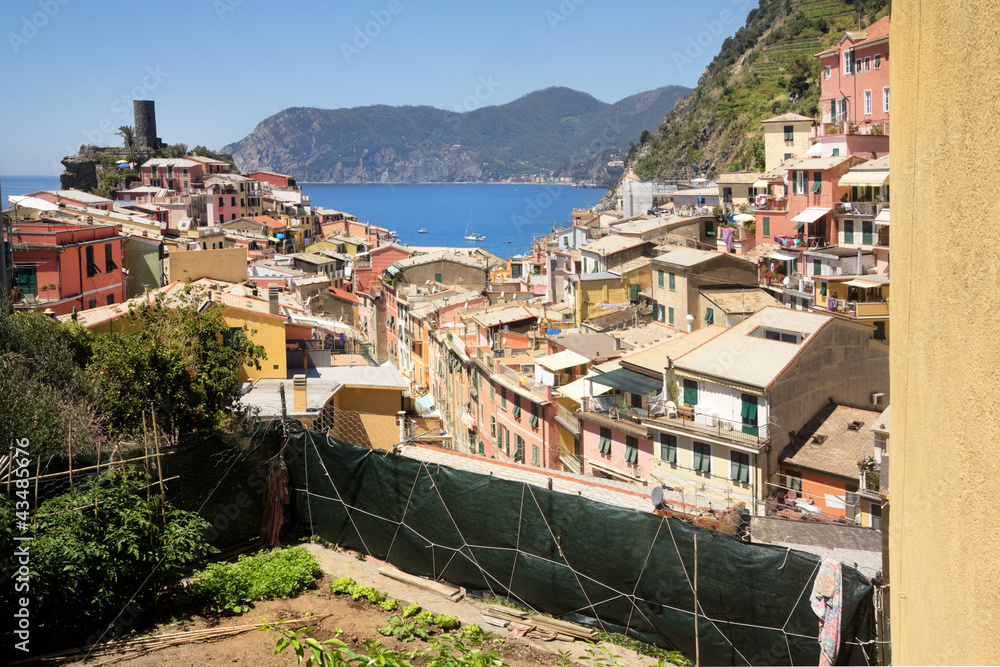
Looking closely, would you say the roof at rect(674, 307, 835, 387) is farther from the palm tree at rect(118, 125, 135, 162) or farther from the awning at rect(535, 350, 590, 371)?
the palm tree at rect(118, 125, 135, 162)

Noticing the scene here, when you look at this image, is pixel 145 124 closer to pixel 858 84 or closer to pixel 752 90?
pixel 752 90

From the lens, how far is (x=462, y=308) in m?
34.4

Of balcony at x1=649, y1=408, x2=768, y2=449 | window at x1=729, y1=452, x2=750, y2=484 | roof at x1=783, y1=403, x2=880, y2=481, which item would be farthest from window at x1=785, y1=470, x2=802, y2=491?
balcony at x1=649, y1=408, x2=768, y2=449

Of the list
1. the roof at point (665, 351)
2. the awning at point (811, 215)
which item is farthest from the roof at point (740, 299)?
the roof at point (665, 351)

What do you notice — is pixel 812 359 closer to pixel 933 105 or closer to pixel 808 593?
pixel 808 593

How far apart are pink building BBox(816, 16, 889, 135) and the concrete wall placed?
20.1 m

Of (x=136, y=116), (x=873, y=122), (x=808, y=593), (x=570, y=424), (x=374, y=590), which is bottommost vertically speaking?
(x=570, y=424)

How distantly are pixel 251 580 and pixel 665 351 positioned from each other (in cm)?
1503

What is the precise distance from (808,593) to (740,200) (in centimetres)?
3596

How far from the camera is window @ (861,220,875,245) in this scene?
26734 mm

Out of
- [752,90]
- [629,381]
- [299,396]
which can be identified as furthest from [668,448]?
[752,90]

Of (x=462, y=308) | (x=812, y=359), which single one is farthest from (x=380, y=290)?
(x=812, y=359)

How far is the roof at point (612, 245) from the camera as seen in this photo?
3422 centimetres

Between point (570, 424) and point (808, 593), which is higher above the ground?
point (808, 593)
